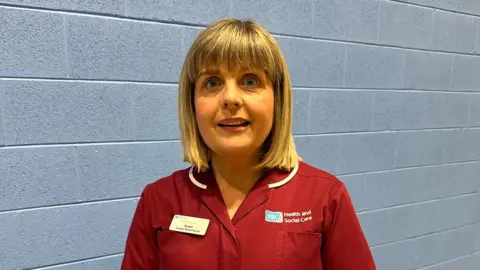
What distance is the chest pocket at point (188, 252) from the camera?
81 cm

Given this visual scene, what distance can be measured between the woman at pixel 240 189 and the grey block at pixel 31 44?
58 cm

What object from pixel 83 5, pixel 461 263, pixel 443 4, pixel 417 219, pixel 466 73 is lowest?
pixel 461 263

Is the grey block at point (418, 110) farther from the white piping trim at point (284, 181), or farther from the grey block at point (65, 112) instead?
the grey block at point (65, 112)

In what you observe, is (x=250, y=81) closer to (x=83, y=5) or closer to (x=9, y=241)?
(x=83, y=5)

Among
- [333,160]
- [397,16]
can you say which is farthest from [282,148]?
[397,16]

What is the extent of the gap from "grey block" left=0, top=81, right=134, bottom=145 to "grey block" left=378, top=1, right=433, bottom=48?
127 cm

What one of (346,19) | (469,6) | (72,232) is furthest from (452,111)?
(72,232)

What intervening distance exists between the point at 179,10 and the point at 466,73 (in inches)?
67.4

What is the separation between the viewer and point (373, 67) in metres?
1.76

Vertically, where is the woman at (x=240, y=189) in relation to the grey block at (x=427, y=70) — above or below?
below

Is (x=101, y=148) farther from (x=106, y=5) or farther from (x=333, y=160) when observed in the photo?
(x=333, y=160)

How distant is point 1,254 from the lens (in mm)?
1203

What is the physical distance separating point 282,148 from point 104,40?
30.3 inches

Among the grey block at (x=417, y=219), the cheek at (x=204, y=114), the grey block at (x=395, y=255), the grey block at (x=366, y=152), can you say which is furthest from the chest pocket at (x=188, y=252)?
the grey block at (x=395, y=255)
